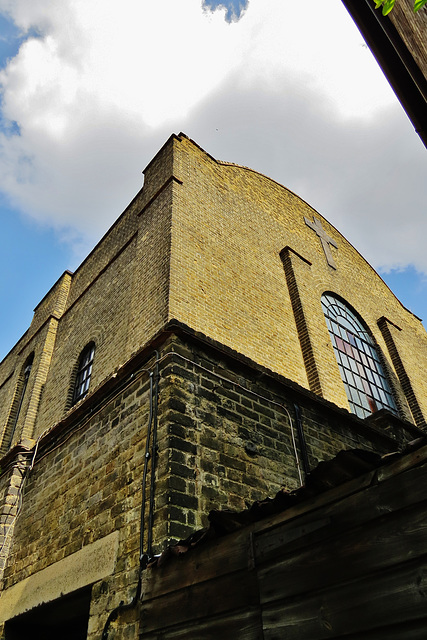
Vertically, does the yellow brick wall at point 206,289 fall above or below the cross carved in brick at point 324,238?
below

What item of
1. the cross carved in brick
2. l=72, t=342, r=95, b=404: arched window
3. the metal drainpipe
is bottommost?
the metal drainpipe

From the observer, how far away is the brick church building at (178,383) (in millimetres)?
4738

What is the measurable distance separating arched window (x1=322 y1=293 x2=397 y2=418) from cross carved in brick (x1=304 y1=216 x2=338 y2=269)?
1.39 m

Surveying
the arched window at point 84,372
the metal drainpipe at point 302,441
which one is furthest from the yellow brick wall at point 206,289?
the metal drainpipe at point 302,441

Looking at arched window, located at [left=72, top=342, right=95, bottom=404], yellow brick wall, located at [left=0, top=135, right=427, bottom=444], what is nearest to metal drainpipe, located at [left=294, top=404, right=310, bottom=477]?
yellow brick wall, located at [left=0, top=135, right=427, bottom=444]

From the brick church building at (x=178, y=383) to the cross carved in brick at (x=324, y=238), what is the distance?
71 mm

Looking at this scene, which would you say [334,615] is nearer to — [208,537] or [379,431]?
[208,537]

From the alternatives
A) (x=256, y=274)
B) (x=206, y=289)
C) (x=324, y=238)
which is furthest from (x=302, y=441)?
(x=324, y=238)

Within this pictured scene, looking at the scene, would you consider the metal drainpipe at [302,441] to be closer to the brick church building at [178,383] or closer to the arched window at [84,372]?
the brick church building at [178,383]

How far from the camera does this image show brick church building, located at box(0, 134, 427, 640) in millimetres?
4738

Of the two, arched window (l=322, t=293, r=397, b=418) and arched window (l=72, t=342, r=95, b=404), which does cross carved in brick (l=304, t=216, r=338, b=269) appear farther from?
arched window (l=72, t=342, r=95, b=404)

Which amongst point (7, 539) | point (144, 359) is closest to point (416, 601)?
point (144, 359)

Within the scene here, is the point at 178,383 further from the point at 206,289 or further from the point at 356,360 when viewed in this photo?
the point at 356,360

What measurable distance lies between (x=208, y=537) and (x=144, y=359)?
8.48ft
